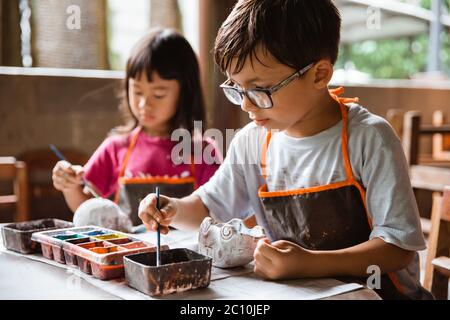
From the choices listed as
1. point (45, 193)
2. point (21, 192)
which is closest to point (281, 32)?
point (21, 192)

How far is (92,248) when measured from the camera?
3.77 ft

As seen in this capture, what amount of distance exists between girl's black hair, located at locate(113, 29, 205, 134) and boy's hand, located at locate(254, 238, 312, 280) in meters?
1.09

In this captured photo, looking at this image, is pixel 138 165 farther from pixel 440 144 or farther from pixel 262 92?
pixel 440 144

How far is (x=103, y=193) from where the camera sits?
2.11 m

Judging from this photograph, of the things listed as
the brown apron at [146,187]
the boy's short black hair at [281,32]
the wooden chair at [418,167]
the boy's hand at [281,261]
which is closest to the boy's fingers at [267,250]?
the boy's hand at [281,261]

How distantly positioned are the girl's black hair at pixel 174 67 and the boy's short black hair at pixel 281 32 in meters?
0.75

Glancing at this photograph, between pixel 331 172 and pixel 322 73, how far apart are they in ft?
0.79

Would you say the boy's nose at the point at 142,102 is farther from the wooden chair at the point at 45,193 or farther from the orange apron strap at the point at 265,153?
the orange apron strap at the point at 265,153

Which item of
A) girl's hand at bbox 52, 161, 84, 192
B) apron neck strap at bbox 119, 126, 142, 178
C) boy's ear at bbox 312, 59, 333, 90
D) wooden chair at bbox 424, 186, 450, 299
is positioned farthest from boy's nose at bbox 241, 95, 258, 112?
apron neck strap at bbox 119, 126, 142, 178

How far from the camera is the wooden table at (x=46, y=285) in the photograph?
98cm

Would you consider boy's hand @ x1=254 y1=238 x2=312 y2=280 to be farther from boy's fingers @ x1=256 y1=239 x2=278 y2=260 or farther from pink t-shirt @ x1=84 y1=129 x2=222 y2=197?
pink t-shirt @ x1=84 y1=129 x2=222 y2=197

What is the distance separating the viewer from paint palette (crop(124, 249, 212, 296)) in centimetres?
96

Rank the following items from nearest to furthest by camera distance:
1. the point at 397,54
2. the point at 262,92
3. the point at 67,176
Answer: the point at 262,92 → the point at 67,176 → the point at 397,54

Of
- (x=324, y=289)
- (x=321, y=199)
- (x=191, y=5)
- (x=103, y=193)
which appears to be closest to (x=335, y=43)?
(x=321, y=199)
